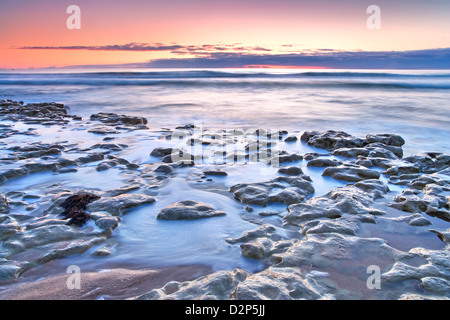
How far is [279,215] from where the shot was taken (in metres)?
2.84

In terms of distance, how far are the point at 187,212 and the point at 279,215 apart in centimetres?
84

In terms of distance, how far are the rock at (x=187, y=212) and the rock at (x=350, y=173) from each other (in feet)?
5.61

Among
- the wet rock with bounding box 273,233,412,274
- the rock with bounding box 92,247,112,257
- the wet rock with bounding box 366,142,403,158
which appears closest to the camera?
the wet rock with bounding box 273,233,412,274

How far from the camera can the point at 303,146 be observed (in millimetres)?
5703

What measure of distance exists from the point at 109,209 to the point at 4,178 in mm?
1752

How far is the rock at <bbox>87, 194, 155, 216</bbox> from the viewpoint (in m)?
2.83

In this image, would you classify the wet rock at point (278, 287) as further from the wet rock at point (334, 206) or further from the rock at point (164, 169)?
the rock at point (164, 169)

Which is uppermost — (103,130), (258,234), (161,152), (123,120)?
(123,120)

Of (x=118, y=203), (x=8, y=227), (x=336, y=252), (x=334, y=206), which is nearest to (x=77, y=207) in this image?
(x=118, y=203)

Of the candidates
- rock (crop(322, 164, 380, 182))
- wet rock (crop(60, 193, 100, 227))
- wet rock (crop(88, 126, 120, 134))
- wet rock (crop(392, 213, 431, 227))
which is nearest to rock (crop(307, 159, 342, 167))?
rock (crop(322, 164, 380, 182))

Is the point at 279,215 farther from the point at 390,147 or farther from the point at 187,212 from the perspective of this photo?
the point at 390,147

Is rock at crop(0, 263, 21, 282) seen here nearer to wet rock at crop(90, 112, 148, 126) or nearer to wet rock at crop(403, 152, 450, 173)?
wet rock at crop(403, 152, 450, 173)

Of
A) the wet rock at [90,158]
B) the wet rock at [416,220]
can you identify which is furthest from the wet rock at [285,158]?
the wet rock at [90,158]

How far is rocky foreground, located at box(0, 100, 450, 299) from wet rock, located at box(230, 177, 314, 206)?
0.04 ft
